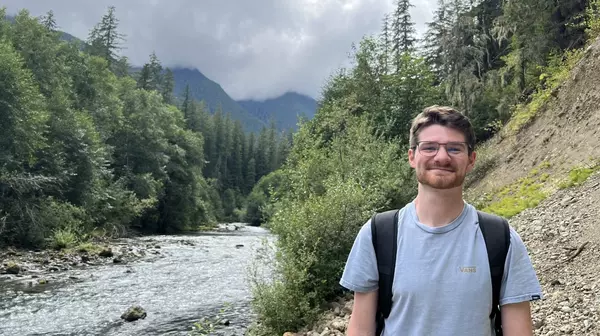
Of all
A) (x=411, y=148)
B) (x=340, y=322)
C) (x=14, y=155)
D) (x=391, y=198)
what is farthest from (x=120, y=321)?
(x=14, y=155)

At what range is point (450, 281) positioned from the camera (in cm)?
207

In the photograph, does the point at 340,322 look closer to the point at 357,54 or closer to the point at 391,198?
the point at 391,198

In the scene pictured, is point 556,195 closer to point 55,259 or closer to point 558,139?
point 558,139

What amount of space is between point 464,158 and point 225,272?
1891 centimetres

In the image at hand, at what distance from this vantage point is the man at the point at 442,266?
2.06 m

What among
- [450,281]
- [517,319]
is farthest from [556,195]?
[450,281]

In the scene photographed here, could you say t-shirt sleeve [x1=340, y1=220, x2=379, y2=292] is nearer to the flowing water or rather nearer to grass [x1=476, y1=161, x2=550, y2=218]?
the flowing water

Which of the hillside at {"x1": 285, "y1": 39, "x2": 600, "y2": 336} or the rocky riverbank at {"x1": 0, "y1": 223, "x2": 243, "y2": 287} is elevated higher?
the hillside at {"x1": 285, "y1": 39, "x2": 600, "y2": 336}

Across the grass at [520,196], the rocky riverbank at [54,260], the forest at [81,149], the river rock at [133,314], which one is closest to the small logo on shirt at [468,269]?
the grass at [520,196]

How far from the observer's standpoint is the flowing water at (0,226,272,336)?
471 inches

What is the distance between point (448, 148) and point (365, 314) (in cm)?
89

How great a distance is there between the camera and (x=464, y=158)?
224cm

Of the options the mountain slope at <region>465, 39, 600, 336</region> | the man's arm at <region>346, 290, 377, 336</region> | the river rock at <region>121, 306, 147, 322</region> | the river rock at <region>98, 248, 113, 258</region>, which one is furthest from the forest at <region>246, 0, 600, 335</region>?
the river rock at <region>98, 248, 113, 258</region>

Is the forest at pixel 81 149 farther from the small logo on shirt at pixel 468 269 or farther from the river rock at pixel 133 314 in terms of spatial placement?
the small logo on shirt at pixel 468 269
